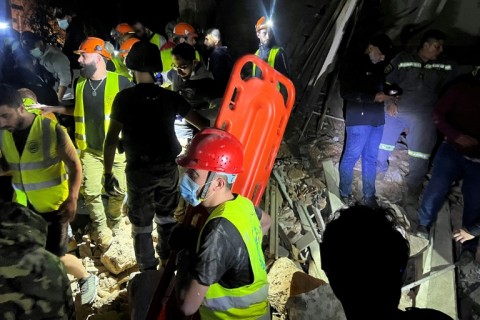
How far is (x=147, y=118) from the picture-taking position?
330 centimetres

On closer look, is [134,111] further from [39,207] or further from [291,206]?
[291,206]

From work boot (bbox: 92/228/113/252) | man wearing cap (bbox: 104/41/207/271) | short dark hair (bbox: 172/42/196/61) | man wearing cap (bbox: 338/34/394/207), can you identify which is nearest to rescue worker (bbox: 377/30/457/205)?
man wearing cap (bbox: 338/34/394/207)

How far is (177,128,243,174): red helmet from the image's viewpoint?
2143mm

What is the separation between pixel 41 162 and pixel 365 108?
349cm

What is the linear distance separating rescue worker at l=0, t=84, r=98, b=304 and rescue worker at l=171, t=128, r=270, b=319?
1300 mm

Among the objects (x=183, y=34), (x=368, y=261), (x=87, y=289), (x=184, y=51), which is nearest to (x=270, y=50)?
(x=184, y=51)

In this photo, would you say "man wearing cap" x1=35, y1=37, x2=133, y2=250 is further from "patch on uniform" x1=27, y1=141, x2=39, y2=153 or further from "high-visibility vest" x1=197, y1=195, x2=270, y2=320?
"high-visibility vest" x1=197, y1=195, x2=270, y2=320

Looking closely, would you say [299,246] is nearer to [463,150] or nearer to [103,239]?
[463,150]

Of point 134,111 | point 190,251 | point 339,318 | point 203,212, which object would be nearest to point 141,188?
point 134,111

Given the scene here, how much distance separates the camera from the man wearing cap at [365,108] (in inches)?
172

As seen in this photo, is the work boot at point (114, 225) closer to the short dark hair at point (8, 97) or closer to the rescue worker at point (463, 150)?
the short dark hair at point (8, 97)

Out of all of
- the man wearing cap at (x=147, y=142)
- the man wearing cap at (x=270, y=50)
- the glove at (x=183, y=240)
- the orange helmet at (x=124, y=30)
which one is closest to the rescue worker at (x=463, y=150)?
the man wearing cap at (x=270, y=50)

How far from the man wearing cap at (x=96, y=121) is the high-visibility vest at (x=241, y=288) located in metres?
1.99

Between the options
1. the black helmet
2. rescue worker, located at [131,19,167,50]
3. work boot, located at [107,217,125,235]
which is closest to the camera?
the black helmet
